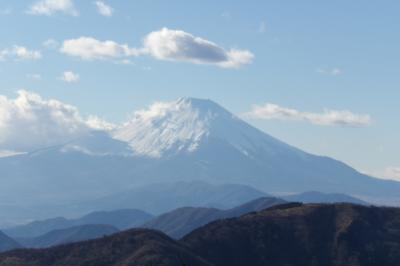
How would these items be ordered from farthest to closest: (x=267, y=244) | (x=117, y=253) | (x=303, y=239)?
(x=303, y=239), (x=267, y=244), (x=117, y=253)

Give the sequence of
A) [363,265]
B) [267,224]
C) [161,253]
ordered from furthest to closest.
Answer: [267,224] < [363,265] < [161,253]

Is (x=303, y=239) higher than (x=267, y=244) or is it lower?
higher

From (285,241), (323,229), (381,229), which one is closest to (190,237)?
(285,241)

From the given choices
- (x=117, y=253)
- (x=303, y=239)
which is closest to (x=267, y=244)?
(x=303, y=239)

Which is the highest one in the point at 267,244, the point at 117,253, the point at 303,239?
the point at 303,239

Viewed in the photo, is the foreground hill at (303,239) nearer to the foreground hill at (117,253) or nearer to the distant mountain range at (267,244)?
the distant mountain range at (267,244)

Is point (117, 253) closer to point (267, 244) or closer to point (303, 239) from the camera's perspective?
point (267, 244)

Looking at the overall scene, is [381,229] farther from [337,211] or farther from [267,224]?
[267,224]

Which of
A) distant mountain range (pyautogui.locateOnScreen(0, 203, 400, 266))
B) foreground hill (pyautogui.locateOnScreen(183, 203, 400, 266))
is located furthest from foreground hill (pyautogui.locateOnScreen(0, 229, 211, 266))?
foreground hill (pyautogui.locateOnScreen(183, 203, 400, 266))
